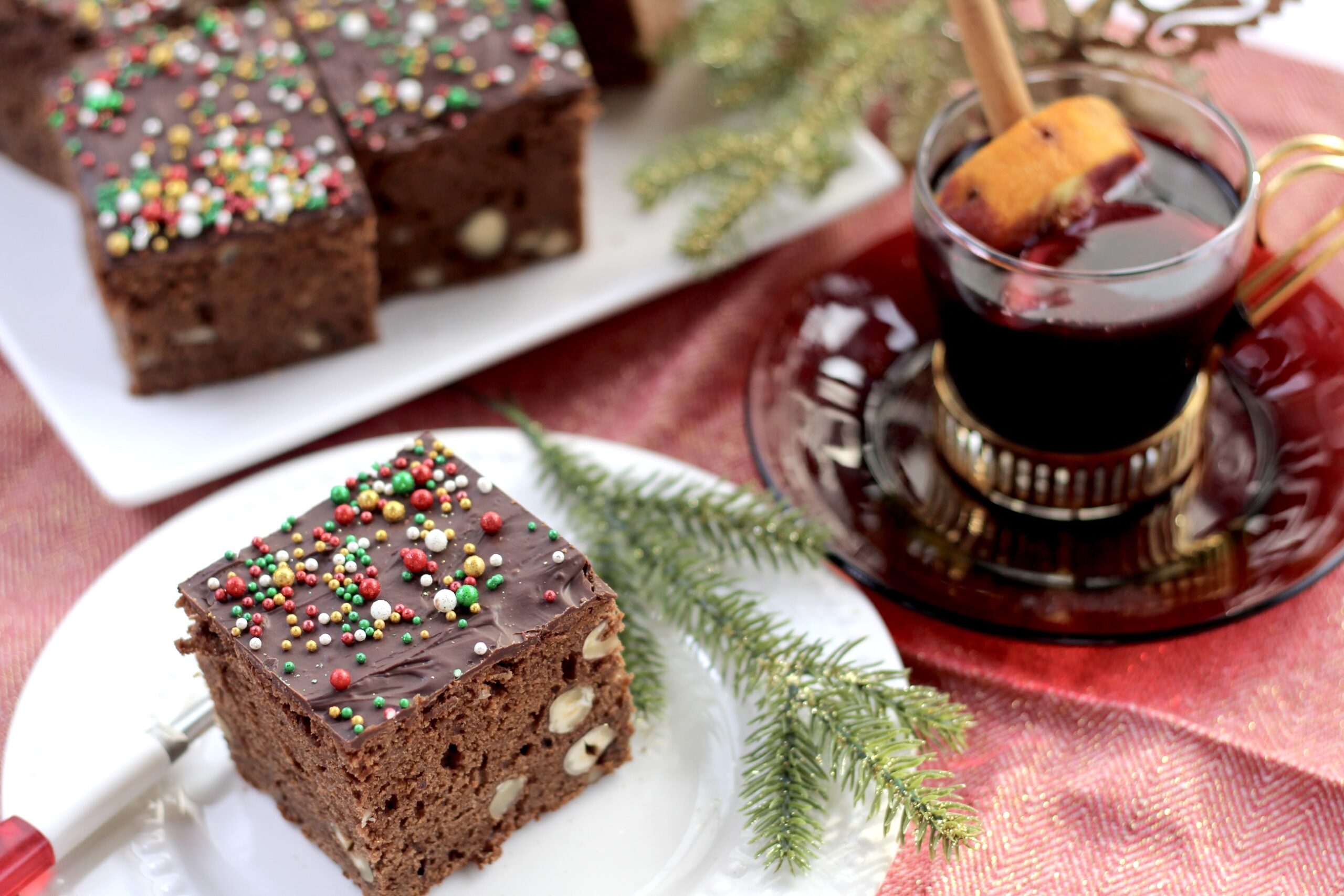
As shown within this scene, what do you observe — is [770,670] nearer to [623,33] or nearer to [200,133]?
[200,133]

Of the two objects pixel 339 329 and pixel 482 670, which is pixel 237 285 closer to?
pixel 339 329

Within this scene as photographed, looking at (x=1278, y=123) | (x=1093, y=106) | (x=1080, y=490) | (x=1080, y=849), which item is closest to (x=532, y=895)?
(x=1080, y=849)

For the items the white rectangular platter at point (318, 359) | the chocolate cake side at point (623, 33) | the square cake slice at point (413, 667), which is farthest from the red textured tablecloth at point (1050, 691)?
the chocolate cake side at point (623, 33)

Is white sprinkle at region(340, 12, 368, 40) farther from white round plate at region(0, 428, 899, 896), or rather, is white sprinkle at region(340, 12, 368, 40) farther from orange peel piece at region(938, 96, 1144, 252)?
orange peel piece at region(938, 96, 1144, 252)

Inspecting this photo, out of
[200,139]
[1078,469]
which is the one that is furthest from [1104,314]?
[200,139]

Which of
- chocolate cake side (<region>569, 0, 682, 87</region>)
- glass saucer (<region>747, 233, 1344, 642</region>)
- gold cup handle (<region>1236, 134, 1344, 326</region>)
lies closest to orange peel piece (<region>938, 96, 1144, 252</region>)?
gold cup handle (<region>1236, 134, 1344, 326</region>)

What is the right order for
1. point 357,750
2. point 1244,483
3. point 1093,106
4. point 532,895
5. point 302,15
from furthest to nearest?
1. point 302,15
2. point 1244,483
3. point 1093,106
4. point 532,895
5. point 357,750

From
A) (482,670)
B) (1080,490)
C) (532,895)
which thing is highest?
(482,670)
